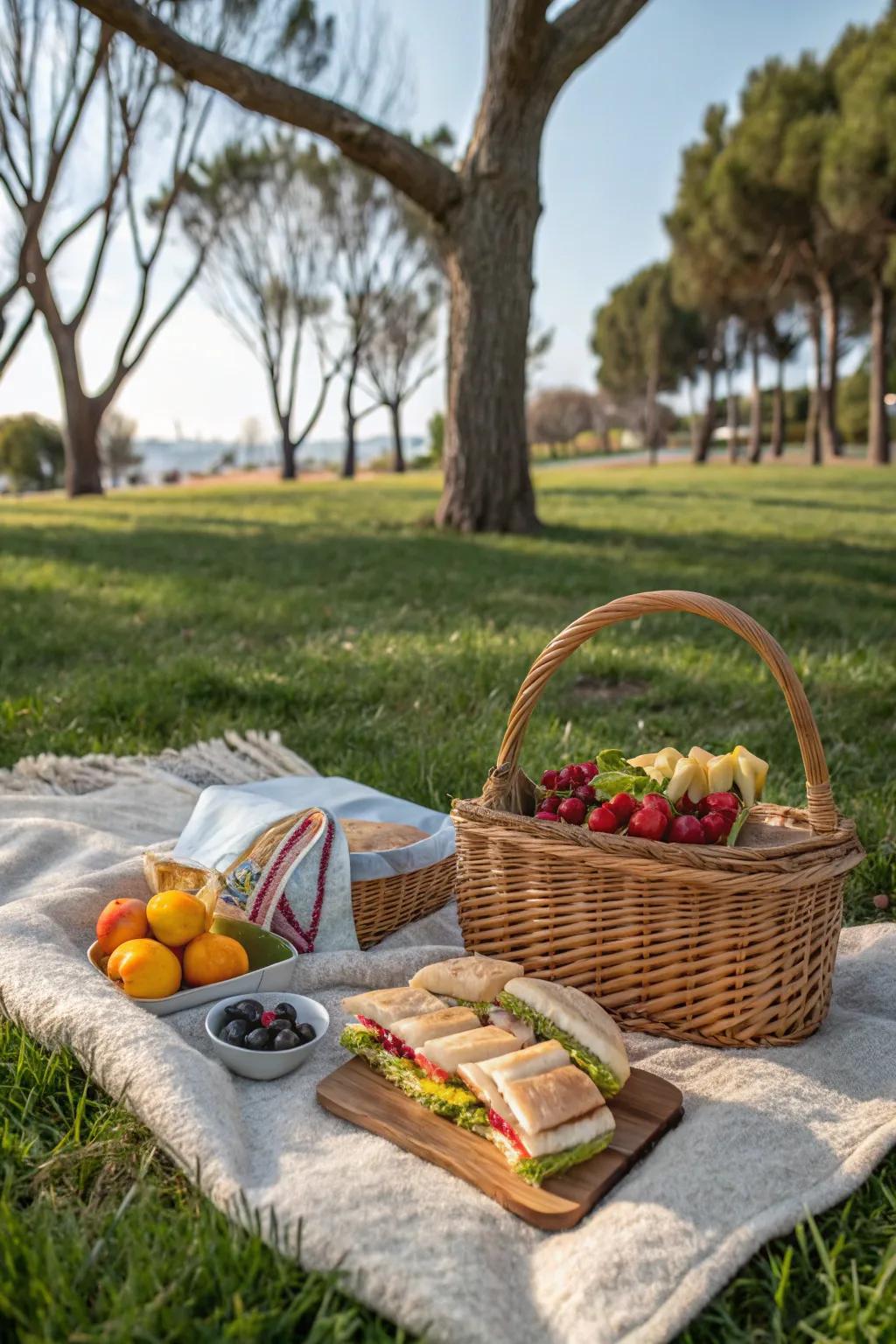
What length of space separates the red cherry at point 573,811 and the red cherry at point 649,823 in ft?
0.63

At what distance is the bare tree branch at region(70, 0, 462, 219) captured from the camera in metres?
8.87

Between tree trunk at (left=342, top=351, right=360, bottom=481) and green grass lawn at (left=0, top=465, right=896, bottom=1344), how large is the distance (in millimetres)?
24324

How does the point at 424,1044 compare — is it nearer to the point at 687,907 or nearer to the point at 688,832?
the point at 687,907

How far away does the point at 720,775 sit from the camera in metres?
2.72

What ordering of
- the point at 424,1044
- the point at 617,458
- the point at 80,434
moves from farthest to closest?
the point at 617,458 < the point at 80,434 < the point at 424,1044

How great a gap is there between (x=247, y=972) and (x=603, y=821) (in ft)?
3.20

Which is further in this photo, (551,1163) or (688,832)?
(688,832)

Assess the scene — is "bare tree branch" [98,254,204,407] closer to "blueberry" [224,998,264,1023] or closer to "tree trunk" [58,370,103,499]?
"tree trunk" [58,370,103,499]

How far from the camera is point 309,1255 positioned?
5.66ft

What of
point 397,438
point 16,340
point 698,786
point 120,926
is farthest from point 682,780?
point 397,438

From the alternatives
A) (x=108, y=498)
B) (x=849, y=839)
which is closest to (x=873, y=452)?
(x=108, y=498)

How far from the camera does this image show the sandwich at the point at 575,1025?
2.12 metres

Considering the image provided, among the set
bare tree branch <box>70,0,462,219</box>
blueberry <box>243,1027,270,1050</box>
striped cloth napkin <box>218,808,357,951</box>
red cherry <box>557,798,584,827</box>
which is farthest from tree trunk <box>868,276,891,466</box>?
blueberry <box>243,1027,270,1050</box>

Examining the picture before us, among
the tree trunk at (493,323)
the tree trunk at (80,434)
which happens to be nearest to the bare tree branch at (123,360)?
the tree trunk at (80,434)
